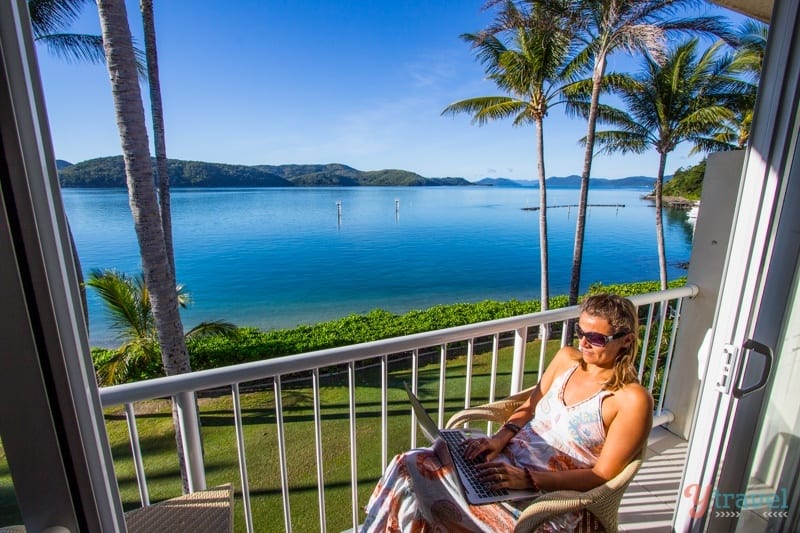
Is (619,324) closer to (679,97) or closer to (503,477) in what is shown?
(503,477)

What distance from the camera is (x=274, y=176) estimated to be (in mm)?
57625

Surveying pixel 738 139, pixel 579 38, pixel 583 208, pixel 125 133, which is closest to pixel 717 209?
pixel 125 133

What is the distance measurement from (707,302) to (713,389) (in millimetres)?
1757

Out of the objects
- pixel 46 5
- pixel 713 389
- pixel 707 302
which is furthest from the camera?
pixel 46 5

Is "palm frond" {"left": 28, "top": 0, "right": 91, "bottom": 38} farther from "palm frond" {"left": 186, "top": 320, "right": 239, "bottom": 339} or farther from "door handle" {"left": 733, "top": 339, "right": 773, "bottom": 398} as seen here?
"door handle" {"left": 733, "top": 339, "right": 773, "bottom": 398}

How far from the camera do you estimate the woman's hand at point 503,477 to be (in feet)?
4.57

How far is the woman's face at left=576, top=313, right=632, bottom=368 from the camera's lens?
147 cm

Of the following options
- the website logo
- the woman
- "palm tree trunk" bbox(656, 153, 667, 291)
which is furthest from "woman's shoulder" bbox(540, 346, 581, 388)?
"palm tree trunk" bbox(656, 153, 667, 291)

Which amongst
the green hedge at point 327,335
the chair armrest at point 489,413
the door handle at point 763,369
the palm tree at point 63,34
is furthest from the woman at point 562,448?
the palm tree at point 63,34

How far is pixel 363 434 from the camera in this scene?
5.46 metres

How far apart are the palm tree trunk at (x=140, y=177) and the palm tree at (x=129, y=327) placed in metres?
2.80

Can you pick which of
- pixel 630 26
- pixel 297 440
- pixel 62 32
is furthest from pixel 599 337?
pixel 62 32

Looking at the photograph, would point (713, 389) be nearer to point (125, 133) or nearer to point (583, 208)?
point (125, 133)

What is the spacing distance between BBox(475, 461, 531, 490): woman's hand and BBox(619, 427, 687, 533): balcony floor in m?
0.95
